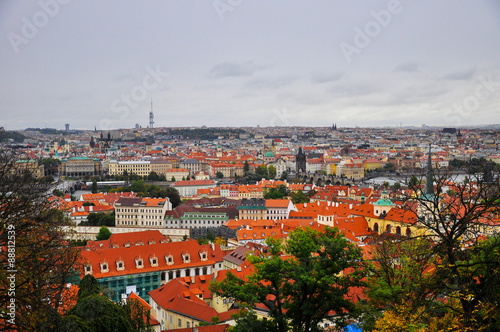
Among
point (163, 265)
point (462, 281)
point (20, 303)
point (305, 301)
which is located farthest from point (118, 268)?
point (462, 281)

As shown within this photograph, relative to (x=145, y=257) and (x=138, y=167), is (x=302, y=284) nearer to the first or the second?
(x=145, y=257)

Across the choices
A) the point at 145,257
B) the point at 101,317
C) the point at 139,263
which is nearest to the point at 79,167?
the point at 145,257

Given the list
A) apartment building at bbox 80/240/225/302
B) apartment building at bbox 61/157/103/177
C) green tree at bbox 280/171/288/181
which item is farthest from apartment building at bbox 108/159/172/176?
apartment building at bbox 80/240/225/302

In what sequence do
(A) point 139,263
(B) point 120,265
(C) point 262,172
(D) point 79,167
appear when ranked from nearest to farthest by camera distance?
1. (B) point 120,265
2. (A) point 139,263
3. (C) point 262,172
4. (D) point 79,167

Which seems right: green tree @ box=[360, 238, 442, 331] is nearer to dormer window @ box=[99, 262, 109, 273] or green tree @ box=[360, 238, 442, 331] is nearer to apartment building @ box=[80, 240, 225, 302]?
apartment building @ box=[80, 240, 225, 302]

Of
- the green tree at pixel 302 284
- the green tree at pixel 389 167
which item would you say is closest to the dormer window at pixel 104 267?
the green tree at pixel 302 284

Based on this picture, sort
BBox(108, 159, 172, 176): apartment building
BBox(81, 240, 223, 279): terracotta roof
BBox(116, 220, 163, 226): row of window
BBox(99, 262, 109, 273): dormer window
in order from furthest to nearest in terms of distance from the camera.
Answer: BBox(108, 159, 172, 176): apartment building < BBox(116, 220, 163, 226): row of window < BBox(81, 240, 223, 279): terracotta roof < BBox(99, 262, 109, 273): dormer window

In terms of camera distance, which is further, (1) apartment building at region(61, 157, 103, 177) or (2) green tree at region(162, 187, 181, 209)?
(1) apartment building at region(61, 157, 103, 177)

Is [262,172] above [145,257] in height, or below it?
below

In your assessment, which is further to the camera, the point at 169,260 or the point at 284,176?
the point at 284,176
